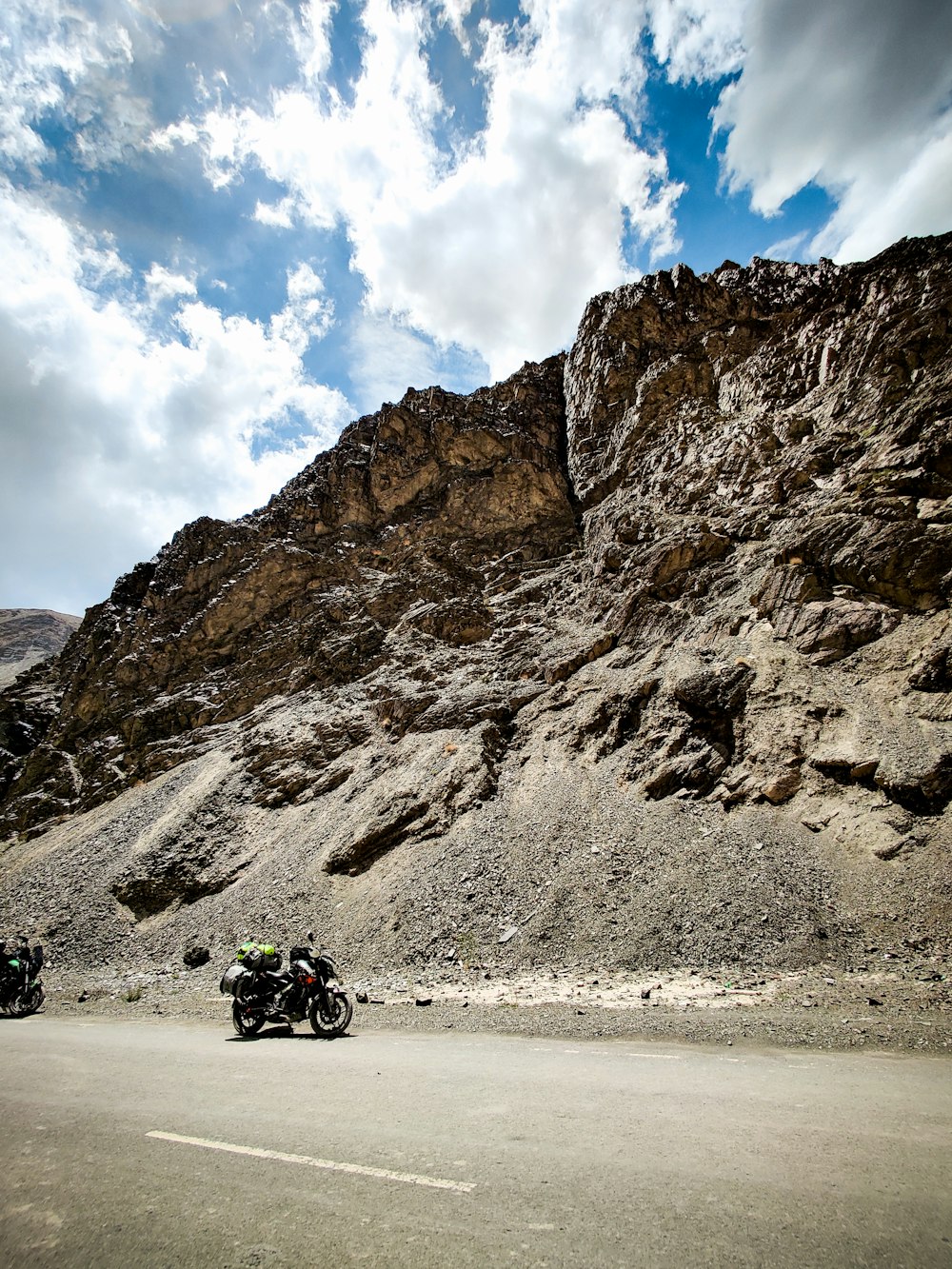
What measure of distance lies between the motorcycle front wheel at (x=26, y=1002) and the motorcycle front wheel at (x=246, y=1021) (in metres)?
9.83

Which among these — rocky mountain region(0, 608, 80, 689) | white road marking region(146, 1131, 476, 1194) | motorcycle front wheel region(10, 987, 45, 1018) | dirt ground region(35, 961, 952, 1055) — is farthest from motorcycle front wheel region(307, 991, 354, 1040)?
rocky mountain region(0, 608, 80, 689)

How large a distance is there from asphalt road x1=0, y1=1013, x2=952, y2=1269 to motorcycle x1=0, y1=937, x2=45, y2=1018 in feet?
36.7

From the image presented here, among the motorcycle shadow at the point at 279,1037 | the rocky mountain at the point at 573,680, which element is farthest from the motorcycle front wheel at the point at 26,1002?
the motorcycle shadow at the point at 279,1037

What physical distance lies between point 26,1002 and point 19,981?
785 mm

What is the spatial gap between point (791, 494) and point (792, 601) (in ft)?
31.1

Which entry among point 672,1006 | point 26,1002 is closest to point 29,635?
point 26,1002

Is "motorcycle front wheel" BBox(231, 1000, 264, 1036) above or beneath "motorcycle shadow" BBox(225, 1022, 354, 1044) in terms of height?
above

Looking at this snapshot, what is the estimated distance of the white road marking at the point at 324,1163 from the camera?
13.6 feet

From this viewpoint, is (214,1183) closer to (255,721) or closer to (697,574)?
(697,574)

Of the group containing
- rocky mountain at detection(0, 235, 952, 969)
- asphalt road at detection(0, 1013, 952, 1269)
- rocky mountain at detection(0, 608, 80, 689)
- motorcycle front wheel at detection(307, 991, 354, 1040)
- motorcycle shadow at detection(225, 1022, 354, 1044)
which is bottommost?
motorcycle shadow at detection(225, 1022, 354, 1044)

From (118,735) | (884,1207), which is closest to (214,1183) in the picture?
(884,1207)

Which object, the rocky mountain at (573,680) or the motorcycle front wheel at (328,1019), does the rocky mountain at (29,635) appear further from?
the motorcycle front wheel at (328,1019)

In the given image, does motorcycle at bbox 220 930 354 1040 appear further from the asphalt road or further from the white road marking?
the white road marking

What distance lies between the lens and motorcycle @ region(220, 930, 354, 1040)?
1146cm
